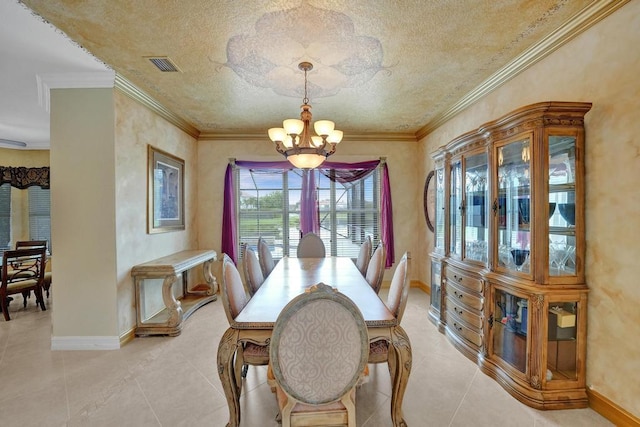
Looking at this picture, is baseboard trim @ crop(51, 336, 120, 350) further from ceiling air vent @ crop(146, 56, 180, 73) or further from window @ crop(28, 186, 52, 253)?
window @ crop(28, 186, 52, 253)

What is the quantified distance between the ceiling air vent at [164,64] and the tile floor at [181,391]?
270 centimetres

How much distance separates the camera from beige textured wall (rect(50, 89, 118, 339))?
2.85 m

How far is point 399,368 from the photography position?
1715 millimetres

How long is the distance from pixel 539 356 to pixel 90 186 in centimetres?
409

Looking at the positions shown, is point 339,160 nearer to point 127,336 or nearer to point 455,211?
point 455,211

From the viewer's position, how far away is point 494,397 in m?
2.12

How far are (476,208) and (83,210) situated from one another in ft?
12.6

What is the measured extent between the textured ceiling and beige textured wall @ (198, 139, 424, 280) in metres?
1.37

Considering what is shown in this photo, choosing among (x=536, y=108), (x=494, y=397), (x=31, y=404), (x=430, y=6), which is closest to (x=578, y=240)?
(x=536, y=108)

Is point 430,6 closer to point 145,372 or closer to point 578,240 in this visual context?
point 578,240

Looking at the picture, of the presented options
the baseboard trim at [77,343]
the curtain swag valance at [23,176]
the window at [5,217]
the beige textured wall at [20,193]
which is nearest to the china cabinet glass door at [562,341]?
the baseboard trim at [77,343]

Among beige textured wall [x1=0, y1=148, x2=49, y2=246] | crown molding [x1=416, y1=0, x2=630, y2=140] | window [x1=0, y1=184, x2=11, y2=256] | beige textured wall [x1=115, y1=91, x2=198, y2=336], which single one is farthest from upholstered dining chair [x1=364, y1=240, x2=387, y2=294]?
window [x1=0, y1=184, x2=11, y2=256]

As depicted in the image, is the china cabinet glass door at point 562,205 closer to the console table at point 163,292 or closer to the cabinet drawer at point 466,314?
the cabinet drawer at point 466,314

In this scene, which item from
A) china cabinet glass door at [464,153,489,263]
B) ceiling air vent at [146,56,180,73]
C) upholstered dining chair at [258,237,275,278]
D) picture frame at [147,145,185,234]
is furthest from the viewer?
picture frame at [147,145,185,234]
